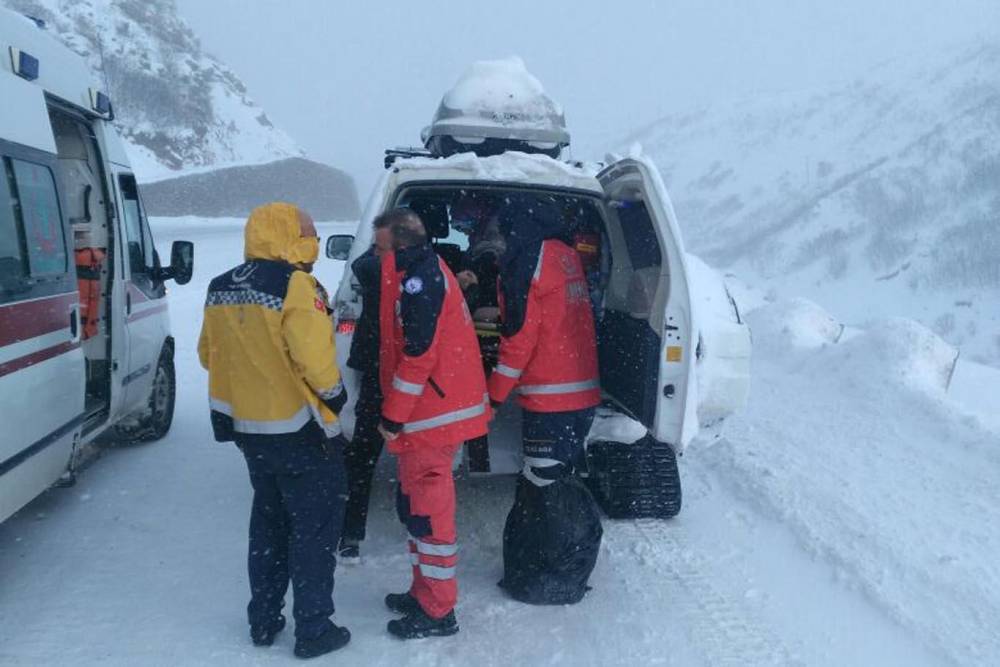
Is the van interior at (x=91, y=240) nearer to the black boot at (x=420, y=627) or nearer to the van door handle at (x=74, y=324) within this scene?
the van door handle at (x=74, y=324)

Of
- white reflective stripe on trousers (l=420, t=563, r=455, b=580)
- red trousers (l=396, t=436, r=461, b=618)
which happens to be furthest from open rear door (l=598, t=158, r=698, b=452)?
white reflective stripe on trousers (l=420, t=563, r=455, b=580)

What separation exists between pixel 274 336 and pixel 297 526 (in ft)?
2.65

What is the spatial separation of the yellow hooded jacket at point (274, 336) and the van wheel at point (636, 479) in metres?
2.09

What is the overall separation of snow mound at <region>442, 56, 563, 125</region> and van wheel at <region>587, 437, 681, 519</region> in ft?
9.43

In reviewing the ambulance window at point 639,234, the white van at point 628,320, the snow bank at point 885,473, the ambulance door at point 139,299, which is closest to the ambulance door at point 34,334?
the ambulance door at point 139,299

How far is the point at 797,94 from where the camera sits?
5656 centimetres

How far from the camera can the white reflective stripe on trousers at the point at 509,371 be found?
3.73 metres

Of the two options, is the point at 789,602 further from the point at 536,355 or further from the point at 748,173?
the point at 748,173

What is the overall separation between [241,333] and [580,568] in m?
1.94

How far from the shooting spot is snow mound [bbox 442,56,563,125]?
6.24 meters

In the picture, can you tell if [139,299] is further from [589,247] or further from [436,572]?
[436,572]

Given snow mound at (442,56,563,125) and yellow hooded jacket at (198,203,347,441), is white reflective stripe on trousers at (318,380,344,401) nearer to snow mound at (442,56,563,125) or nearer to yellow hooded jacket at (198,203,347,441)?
yellow hooded jacket at (198,203,347,441)

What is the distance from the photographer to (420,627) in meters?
3.44

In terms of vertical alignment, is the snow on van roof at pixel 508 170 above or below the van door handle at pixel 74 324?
above
